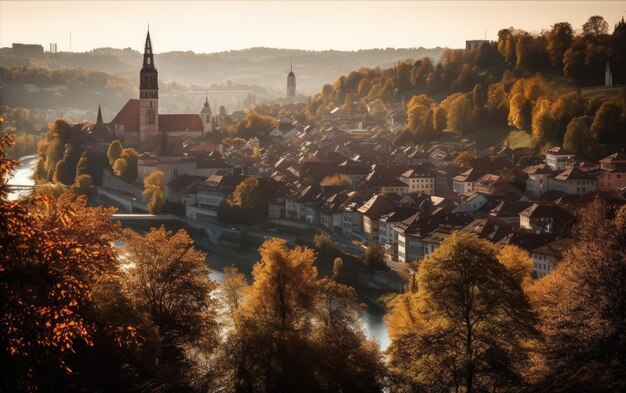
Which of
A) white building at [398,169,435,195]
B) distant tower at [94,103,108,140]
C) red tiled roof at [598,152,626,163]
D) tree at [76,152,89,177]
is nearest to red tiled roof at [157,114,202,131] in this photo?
distant tower at [94,103,108,140]

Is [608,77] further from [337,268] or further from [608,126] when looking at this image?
[337,268]

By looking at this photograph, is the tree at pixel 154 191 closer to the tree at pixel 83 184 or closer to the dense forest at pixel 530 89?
the tree at pixel 83 184

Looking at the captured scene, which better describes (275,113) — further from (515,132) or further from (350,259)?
(350,259)

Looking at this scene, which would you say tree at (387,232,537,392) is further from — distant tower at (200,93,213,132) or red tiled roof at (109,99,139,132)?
distant tower at (200,93,213,132)

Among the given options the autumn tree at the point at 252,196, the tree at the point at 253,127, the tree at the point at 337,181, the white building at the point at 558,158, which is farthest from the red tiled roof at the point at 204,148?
the white building at the point at 558,158

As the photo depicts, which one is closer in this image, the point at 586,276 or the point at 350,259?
the point at 586,276

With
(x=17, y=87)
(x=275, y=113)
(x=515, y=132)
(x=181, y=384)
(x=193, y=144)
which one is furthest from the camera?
(x=17, y=87)

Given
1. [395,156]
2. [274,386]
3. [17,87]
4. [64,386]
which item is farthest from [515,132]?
[17,87]
